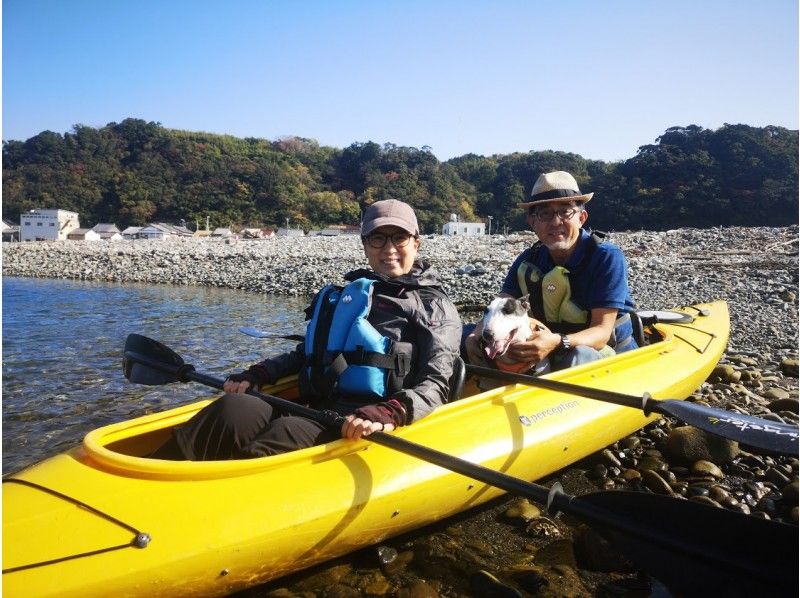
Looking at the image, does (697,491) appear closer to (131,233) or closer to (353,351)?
(353,351)

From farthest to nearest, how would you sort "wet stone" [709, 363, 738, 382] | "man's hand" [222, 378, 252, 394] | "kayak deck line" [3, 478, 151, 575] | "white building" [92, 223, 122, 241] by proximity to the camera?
"white building" [92, 223, 122, 241]
"wet stone" [709, 363, 738, 382]
"man's hand" [222, 378, 252, 394]
"kayak deck line" [3, 478, 151, 575]

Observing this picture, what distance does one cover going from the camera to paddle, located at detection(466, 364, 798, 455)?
2.37 m

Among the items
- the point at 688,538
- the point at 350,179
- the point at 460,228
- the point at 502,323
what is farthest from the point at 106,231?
the point at 688,538

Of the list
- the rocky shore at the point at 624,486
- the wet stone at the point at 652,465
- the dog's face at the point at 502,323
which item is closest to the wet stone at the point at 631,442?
the rocky shore at the point at 624,486

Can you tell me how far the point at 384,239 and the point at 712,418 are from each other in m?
1.88

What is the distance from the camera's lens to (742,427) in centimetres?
252

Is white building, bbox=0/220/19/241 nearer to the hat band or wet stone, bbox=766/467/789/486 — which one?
the hat band

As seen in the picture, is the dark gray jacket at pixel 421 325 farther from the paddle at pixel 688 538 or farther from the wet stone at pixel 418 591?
the wet stone at pixel 418 591

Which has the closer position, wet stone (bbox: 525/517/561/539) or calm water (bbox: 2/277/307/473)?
wet stone (bbox: 525/517/561/539)

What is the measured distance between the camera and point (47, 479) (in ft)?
7.69

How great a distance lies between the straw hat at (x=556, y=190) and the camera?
378 centimetres

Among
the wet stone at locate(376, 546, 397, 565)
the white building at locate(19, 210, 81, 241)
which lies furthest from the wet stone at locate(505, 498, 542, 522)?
the white building at locate(19, 210, 81, 241)

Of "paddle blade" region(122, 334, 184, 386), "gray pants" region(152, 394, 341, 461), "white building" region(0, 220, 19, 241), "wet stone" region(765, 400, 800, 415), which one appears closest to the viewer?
"gray pants" region(152, 394, 341, 461)

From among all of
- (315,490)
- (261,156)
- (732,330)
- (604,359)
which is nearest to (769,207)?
(732,330)
